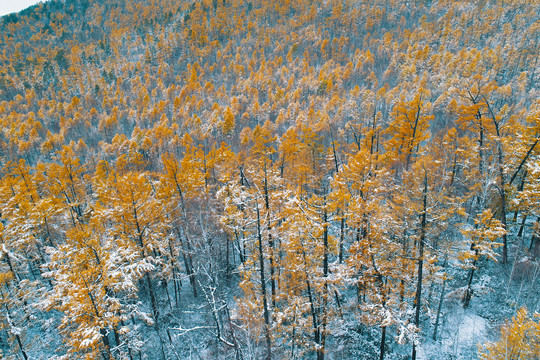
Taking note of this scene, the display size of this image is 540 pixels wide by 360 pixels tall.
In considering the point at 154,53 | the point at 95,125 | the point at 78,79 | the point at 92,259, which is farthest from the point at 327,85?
the point at 78,79

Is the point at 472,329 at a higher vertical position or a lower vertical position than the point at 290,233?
lower

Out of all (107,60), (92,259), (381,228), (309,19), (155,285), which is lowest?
(155,285)

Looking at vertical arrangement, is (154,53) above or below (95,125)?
above

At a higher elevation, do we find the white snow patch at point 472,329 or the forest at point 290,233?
the forest at point 290,233

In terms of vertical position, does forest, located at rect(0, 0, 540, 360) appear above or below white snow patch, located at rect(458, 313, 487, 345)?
above

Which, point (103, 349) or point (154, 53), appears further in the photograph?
point (154, 53)

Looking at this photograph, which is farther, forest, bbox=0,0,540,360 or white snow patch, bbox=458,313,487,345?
white snow patch, bbox=458,313,487,345

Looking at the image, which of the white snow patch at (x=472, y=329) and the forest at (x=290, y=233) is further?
the white snow patch at (x=472, y=329)

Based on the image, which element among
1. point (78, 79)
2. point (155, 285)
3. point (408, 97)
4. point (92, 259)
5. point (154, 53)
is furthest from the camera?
point (154, 53)

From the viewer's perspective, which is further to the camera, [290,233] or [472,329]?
[472,329]

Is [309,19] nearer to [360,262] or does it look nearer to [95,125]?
[95,125]

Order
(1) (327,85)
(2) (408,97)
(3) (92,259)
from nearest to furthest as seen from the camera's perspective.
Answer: (3) (92,259) → (2) (408,97) → (1) (327,85)
